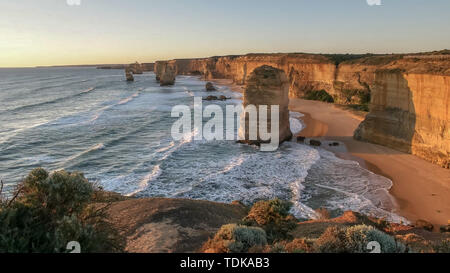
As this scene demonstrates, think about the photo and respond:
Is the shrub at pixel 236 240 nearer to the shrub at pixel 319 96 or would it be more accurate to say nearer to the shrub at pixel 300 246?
the shrub at pixel 300 246

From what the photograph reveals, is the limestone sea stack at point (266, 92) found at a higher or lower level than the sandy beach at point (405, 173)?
higher

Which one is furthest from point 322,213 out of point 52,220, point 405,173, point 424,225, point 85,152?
point 85,152

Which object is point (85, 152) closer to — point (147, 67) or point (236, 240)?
point (236, 240)

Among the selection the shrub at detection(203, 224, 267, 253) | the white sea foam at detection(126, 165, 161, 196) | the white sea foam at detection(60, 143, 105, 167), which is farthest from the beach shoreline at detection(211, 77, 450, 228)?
the white sea foam at detection(60, 143, 105, 167)

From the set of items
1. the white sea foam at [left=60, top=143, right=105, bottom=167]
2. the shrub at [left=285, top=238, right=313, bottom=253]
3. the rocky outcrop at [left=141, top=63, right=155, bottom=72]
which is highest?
the rocky outcrop at [left=141, top=63, right=155, bottom=72]

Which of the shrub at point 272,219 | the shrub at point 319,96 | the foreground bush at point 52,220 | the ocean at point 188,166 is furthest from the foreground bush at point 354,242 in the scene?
the shrub at point 319,96

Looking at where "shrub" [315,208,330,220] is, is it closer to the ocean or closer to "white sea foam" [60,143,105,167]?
the ocean
